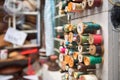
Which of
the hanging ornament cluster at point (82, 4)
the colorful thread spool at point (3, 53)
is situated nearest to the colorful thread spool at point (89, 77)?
the hanging ornament cluster at point (82, 4)

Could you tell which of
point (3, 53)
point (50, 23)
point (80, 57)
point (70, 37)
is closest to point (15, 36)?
point (3, 53)

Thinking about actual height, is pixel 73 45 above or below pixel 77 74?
above

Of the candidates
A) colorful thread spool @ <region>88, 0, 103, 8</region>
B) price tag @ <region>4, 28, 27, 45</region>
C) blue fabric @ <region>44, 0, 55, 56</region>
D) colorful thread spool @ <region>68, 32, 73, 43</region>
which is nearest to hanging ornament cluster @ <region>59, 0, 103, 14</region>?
colorful thread spool @ <region>88, 0, 103, 8</region>

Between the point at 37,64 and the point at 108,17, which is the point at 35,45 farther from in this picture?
the point at 108,17

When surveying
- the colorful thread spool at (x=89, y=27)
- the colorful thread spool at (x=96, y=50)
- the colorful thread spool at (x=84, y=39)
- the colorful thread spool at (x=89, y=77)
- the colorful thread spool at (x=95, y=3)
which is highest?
the colorful thread spool at (x=95, y=3)

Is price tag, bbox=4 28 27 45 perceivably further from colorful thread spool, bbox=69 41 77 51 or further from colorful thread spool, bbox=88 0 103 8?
colorful thread spool, bbox=88 0 103 8

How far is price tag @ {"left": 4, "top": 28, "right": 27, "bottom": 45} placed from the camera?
2.02 m

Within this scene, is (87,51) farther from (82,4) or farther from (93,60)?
(82,4)

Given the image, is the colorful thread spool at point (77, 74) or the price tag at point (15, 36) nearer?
the colorful thread spool at point (77, 74)

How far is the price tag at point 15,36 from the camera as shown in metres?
2.02

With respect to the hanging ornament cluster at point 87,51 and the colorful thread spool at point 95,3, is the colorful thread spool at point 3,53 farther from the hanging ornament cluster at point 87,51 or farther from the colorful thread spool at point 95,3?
the colorful thread spool at point 95,3

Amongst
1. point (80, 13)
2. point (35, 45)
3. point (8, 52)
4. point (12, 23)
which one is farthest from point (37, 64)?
point (80, 13)

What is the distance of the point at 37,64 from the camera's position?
2.12 metres

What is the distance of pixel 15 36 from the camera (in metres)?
2.06
